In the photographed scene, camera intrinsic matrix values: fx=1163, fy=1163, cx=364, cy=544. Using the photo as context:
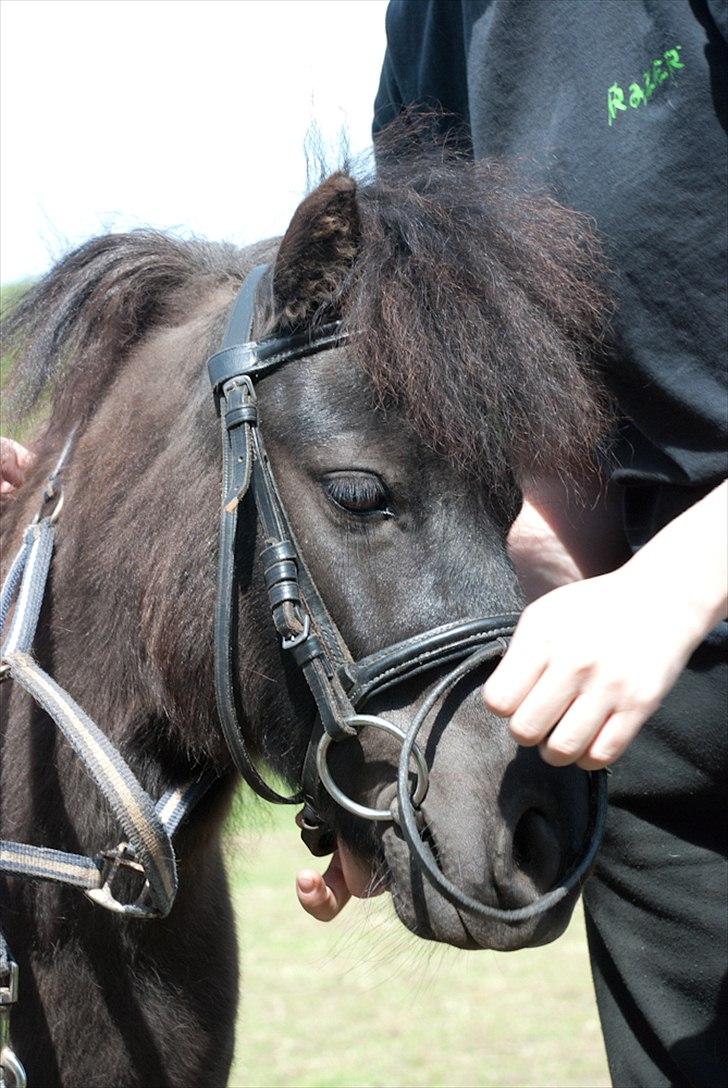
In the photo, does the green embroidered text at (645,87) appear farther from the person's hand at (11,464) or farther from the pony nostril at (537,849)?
the person's hand at (11,464)

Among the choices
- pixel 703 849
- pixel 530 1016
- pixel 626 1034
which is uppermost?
pixel 703 849

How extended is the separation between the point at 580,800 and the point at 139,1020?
0.90m

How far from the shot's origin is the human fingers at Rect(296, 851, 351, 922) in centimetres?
176

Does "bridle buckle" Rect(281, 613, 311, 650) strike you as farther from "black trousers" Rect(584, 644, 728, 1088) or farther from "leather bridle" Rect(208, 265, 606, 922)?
"black trousers" Rect(584, 644, 728, 1088)

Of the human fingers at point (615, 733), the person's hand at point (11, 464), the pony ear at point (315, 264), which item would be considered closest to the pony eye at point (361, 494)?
the pony ear at point (315, 264)

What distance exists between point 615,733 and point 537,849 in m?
0.40

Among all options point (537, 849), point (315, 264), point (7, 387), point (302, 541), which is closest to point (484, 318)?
point (315, 264)

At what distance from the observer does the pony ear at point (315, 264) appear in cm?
177

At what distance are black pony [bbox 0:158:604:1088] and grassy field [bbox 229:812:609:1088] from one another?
68.6 inches

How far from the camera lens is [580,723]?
1265 mm

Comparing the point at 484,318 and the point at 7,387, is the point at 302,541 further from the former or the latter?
the point at 7,387

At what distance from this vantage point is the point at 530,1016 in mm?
4852

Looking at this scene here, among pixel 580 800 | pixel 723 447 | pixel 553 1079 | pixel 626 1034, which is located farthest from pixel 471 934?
pixel 553 1079

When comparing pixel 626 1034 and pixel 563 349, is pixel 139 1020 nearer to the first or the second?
pixel 626 1034
